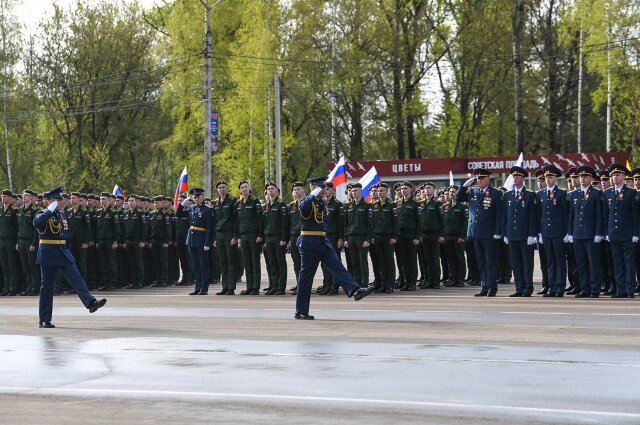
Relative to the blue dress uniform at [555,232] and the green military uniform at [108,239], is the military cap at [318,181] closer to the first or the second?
the blue dress uniform at [555,232]

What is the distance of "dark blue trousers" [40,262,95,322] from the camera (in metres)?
17.6

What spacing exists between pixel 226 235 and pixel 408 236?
3.41 meters

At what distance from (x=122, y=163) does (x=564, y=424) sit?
59357 millimetres

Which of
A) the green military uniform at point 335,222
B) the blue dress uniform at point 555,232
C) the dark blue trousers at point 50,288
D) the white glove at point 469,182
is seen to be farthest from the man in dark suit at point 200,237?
the blue dress uniform at point 555,232

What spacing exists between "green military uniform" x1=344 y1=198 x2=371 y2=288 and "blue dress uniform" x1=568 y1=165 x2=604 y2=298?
421 centimetres

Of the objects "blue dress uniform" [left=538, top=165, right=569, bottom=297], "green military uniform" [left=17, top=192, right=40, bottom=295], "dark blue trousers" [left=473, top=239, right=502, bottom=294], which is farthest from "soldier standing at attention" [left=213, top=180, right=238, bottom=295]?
"blue dress uniform" [left=538, top=165, right=569, bottom=297]

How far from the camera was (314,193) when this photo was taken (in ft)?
57.3

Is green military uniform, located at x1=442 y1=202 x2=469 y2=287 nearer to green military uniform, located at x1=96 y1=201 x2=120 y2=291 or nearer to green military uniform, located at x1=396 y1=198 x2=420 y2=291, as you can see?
green military uniform, located at x1=396 y1=198 x2=420 y2=291

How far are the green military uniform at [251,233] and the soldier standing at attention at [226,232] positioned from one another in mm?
345

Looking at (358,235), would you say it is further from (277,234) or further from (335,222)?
(277,234)

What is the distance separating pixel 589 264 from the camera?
20.3 meters

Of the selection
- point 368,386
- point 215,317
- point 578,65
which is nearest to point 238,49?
point 578,65

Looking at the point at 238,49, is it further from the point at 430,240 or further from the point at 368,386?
the point at 368,386

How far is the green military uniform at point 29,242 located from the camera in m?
26.6
